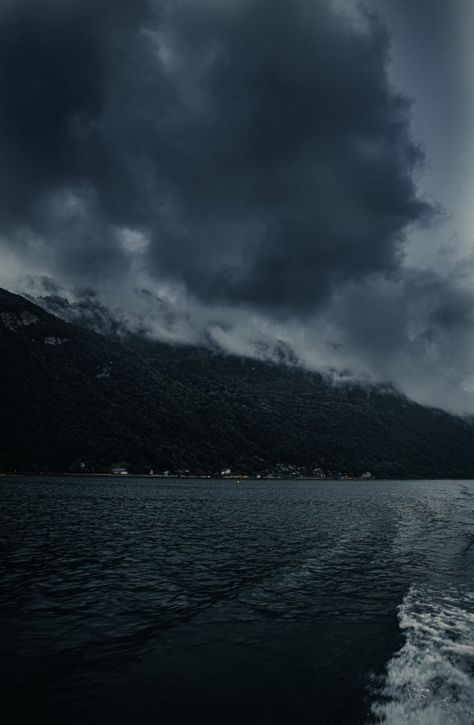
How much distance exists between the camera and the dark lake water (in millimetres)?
12500

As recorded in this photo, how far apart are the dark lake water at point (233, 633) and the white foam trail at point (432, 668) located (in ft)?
0.23

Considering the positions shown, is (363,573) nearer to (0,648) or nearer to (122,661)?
(122,661)

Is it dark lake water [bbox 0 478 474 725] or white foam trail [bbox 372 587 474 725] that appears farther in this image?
dark lake water [bbox 0 478 474 725]

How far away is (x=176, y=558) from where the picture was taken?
1313 inches

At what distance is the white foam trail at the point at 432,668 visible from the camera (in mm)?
12344

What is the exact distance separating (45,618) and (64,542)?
2189 cm

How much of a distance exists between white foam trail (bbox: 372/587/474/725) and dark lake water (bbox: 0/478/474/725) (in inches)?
2.8

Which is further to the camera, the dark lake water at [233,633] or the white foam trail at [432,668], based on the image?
the dark lake water at [233,633]

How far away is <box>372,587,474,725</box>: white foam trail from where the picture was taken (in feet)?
40.5

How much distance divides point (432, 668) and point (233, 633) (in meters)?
7.77

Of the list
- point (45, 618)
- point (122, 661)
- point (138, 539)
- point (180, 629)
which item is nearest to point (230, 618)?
point (180, 629)

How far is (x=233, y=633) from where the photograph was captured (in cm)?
1842

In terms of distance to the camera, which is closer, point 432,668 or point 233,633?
point 432,668

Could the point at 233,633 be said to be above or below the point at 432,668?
below
